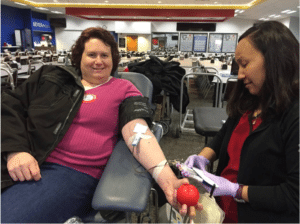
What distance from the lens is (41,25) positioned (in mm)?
15734

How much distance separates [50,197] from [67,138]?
12.9 inches

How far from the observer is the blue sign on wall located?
49.0 ft

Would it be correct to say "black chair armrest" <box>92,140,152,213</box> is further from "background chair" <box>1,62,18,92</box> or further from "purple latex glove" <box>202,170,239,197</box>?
"background chair" <box>1,62,18,92</box>

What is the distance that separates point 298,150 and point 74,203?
92cm

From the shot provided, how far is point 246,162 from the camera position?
86 centimetres

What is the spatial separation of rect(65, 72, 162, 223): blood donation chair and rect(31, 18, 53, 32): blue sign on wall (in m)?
16.8

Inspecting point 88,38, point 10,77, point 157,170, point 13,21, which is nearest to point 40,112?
point 88,38

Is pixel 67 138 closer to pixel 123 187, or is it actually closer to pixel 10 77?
pixel 123 187

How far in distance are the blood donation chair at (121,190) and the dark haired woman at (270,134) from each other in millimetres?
297

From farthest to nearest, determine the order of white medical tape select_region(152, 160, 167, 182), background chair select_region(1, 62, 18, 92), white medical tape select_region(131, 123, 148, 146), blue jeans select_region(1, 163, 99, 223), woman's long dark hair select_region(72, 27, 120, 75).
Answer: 1. background chair select_region(1, 62, 18, 92)
2. woman's long dark hair select_region(72, 27, 120, 75)
3. white medical tape select_region(131, 123, 148, 146)
4. white medical tape select_region(152, 160, 167, 182)
5. blue jeans select_region(1, 163, 99, 223)

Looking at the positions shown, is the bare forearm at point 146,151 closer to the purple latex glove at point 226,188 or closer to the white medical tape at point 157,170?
the white medical tape at point 157,170

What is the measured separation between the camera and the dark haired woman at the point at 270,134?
0.74 metres

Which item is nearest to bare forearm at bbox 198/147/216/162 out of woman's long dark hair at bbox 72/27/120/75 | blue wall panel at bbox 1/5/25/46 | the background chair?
A: woman's long dark hair at bbox 72/27/120/75

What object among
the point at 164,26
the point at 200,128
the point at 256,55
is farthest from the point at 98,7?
the point at 256,55
